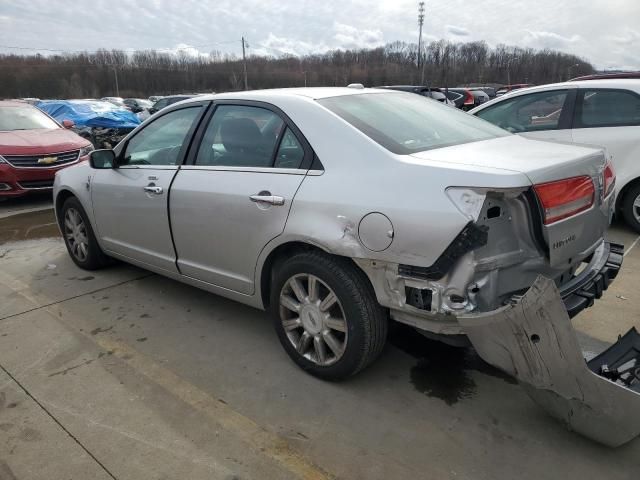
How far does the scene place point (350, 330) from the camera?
259 cm

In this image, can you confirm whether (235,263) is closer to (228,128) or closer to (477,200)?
(228,128)

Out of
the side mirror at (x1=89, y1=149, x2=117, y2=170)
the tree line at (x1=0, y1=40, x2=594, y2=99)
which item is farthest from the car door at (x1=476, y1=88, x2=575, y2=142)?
the tree line at (x1=0, y1=40, x2=594, y2=99)

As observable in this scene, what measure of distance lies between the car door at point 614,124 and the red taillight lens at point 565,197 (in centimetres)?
325

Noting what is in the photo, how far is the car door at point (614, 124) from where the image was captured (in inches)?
210

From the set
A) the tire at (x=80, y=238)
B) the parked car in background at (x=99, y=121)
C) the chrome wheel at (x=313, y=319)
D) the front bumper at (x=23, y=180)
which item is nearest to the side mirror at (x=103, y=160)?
the tire at (x=80, y=238)

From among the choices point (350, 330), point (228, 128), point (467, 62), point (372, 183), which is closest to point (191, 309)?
point (228, 128)

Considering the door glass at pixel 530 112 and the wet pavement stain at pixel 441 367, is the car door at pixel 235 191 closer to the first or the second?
the wet pavement stain at pixel 441 367

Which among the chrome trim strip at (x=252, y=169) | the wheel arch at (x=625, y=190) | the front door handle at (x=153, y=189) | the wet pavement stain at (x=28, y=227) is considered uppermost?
the chrome trim strip at (x=252, y=169)

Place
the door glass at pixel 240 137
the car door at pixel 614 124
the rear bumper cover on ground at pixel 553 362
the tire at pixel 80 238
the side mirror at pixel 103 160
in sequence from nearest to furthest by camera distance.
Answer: the rear bumper cover on ground at pixel 553 362 → the door glass at pixel 240 137 → the side mirror at pixel 103 160 → the tire at pixel 80 238 → the car door at pixel 614 124

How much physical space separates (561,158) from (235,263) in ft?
6.43

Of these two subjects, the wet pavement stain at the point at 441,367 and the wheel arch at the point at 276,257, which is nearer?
the wheel arch at the point at 276,257

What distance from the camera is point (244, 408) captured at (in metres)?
2.68

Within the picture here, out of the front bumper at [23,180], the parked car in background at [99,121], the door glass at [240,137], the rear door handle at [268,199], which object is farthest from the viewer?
the parked car in background at [99,121]

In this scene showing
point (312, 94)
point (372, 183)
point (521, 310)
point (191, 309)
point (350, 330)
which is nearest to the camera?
point (521, 310)
